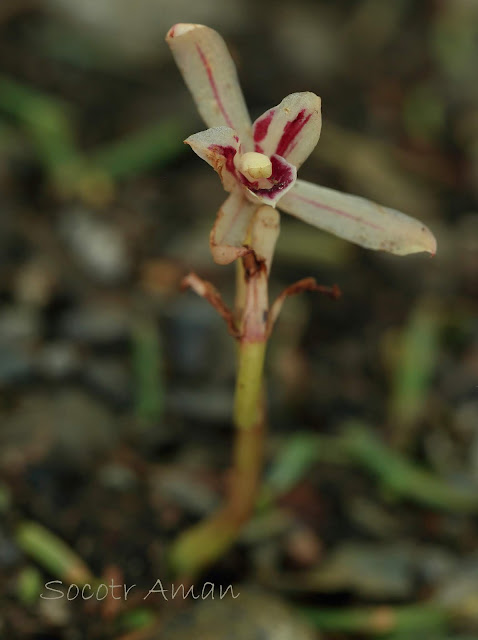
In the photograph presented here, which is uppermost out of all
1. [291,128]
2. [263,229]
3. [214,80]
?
[214,80]

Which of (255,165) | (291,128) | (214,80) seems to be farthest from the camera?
(214,80)

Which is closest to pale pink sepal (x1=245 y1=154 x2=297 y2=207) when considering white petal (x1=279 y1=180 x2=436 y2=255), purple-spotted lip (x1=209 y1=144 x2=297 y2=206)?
purple-spotted lip (x1=209 y1=144 x2=297 y2=206)

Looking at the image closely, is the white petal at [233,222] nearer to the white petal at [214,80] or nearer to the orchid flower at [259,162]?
the orchid flower at [259,162]

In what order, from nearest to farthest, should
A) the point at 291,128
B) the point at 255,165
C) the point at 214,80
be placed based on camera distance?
the point at 255,165 < the point at 291,128 < the point at 214,80

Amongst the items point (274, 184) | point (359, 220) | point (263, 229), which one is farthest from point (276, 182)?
point (359, 220)

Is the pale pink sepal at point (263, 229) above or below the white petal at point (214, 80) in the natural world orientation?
below

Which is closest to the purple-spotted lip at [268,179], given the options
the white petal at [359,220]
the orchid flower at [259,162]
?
the orchid flower at [259,162]

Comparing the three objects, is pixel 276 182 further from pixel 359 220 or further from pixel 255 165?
pixel 359 220

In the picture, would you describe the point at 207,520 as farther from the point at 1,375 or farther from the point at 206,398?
the point at 1,375
